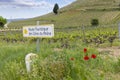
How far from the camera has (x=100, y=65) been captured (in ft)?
25.8

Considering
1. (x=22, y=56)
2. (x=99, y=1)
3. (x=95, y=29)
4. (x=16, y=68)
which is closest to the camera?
(x=16, y=68)

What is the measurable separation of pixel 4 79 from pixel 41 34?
1.25 m

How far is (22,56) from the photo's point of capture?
7793mm

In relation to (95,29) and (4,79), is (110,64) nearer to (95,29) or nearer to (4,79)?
(4,79)

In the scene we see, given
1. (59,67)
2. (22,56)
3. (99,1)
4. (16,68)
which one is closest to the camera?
(59,67)

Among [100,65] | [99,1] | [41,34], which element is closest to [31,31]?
[41,34]

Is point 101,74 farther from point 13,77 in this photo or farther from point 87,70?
point 13,77

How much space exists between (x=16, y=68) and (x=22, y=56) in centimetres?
124

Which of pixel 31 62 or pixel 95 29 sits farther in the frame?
pixel 95 29

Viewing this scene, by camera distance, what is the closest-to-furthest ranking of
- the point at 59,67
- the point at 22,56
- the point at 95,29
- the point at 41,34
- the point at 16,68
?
the point at 59,67 → the point at 16,68 → the point at 41,34 → the point at 22,56 → the point at 95,29

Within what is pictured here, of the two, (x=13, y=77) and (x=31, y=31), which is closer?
(x=13, y=77)

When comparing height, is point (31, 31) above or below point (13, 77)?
above

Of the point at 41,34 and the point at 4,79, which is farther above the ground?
the point at 41,34

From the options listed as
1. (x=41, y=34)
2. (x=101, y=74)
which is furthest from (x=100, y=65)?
(x=41, y=34)
